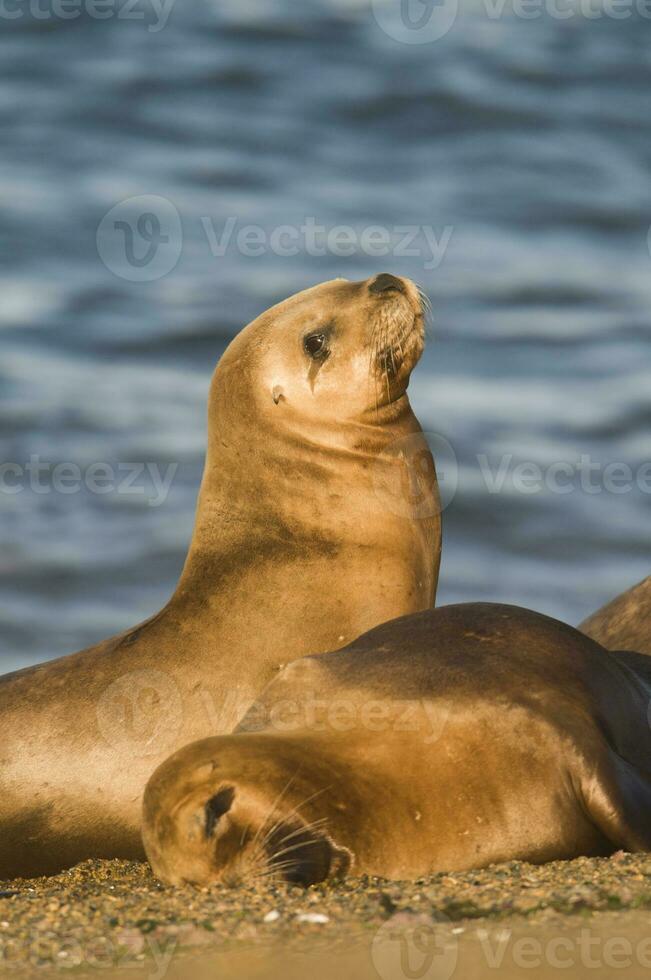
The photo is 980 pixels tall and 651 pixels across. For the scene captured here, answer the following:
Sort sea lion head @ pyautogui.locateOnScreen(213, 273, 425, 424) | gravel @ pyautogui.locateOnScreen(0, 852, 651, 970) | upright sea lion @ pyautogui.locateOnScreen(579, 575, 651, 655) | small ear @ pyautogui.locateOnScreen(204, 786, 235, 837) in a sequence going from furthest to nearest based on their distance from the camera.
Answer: sea lion head @ pyautogui.locateOnScreen(213, 273, 425, 424) < upright sea lion @ pyautogui.locateOnScreen(579, 575, 651, 655) < small ear @ pyautogui.locateOnScreen(204, 786, 235, 837) < gravel @ pyautogui.locateOnScreen(0, 852, 651, 970)

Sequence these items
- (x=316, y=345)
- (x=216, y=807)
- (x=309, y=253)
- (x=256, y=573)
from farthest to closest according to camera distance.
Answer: (x=309, y=253)
(x=316, y=345)
(x=256, y=573)
(x=216, y=807)

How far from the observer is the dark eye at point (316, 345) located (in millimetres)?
7094

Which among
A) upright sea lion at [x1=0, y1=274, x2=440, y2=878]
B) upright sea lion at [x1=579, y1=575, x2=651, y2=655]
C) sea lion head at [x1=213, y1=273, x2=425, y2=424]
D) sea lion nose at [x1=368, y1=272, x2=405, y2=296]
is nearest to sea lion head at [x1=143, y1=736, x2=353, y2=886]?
upright sea lion at [x1=0, y1=274, x2=440, y2=878]

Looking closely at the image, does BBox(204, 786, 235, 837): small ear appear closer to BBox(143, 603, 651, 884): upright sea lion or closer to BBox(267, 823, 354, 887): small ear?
BBox(143, 603, 651, 884): upright sea lion

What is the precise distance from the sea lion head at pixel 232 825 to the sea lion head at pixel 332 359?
269 cm

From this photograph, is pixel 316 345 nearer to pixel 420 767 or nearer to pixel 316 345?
pixel 316 345

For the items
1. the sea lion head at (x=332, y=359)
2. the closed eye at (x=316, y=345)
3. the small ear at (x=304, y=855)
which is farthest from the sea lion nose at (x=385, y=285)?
the small ear at (x=304, y=855)

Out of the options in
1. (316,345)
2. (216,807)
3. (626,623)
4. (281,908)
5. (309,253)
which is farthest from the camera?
(309,253)

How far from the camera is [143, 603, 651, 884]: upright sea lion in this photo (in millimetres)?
4465

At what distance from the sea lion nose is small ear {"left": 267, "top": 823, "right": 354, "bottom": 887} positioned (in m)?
3.07

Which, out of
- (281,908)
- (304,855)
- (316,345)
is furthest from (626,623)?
(281,908)

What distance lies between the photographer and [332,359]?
7105 mm

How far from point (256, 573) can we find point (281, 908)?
2673 mm

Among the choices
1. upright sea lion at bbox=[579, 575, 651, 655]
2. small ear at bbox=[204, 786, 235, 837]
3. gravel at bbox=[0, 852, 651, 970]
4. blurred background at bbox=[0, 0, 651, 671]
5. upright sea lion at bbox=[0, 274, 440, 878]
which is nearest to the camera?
gravel at bbox=[0, 852, 651, 970]
